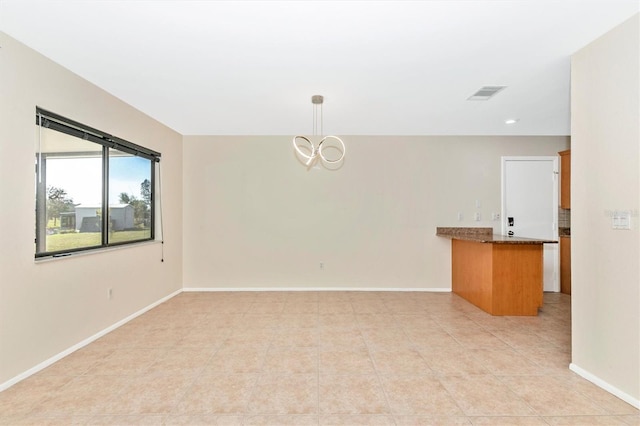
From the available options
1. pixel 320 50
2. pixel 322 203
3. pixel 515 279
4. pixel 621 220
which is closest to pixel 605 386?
pixel 621 220

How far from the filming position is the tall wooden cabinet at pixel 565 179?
5.10 meters

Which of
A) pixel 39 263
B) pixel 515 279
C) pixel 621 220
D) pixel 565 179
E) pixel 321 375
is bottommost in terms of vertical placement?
pixel 321 375

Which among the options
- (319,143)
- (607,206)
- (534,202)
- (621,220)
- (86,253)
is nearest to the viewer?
(621,220)

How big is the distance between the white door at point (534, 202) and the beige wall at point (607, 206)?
2823mm

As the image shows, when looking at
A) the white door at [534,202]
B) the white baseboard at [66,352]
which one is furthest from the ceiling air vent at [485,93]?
the white baseboard at [66,352]

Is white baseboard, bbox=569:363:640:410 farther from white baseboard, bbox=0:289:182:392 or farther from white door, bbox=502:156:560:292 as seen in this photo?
white baseboard, bbox=0:289:182:392

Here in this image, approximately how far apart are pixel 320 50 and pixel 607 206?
2383 mm

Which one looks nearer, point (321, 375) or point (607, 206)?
point (607, 206)

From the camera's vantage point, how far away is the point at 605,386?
2.36 m

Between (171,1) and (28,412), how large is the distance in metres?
2.71

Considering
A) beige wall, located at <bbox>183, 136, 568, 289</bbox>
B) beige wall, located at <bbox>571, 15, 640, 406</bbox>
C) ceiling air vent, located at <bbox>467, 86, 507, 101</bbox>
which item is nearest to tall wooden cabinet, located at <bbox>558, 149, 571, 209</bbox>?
beige wall, located at <bbox>183, 136, 568, 289</bbox>

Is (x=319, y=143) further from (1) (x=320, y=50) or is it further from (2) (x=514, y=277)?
(2) (x=514, y=277)

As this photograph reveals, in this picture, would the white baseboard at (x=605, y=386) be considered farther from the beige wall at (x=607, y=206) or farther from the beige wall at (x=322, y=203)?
the beige wall at (x=322, y=203)

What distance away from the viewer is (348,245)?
5352 millimetres
